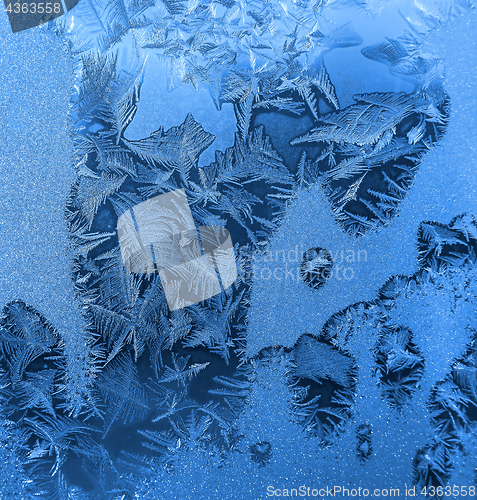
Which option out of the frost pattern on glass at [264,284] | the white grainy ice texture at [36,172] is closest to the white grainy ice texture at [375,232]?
the frost pattern on glass at [264,284]

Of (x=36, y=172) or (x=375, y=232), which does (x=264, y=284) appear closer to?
(x=375, y=232)

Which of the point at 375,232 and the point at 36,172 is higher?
the point at 36,172

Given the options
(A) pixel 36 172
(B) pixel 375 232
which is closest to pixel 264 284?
(B) pixel 375 232

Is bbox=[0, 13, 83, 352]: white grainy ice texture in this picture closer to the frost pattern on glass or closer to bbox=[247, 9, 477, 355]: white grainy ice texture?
the frost pattern on glass

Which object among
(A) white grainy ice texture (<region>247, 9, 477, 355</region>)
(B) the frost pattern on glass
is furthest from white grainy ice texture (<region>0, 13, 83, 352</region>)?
(A) white grainy ice texture (<region>247, 9, 477, 355</region>)

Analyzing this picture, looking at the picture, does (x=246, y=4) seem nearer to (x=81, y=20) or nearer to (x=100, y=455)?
(x=81, y=20)

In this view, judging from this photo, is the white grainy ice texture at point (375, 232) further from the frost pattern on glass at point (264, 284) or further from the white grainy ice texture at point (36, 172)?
the white grainy ice texture at point (36, 172)
